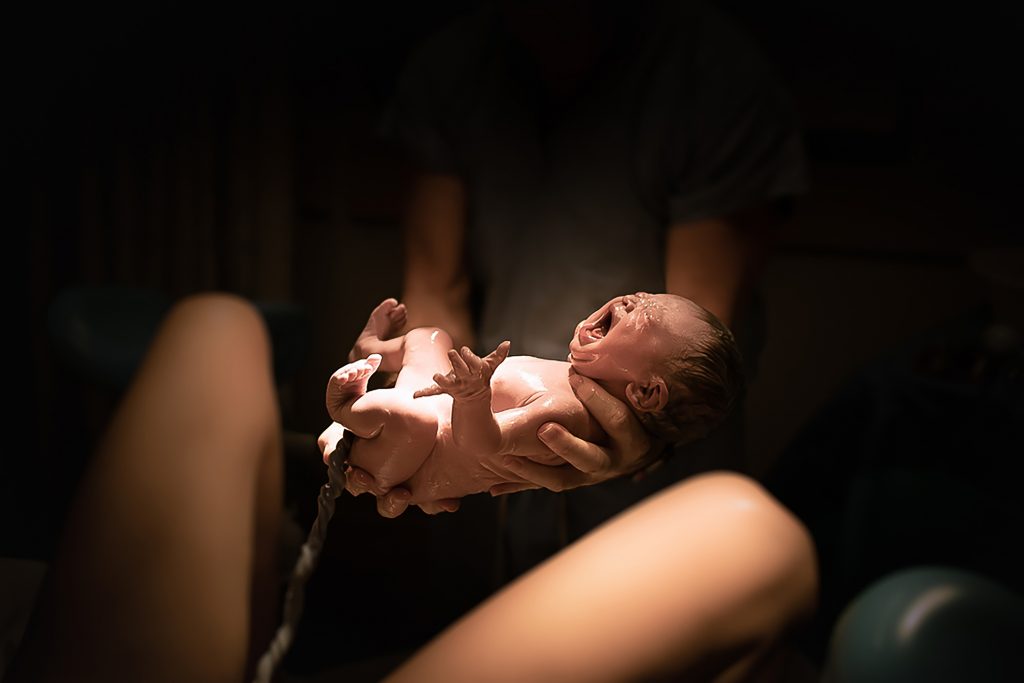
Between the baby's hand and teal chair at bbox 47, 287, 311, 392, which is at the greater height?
the baby's hand

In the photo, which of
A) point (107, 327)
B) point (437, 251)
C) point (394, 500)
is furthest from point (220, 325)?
point (394, 500)

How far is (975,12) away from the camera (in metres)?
0.67

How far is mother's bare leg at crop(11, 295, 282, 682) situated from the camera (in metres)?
0.52

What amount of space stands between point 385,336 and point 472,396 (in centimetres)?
10

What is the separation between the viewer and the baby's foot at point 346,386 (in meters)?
0.34

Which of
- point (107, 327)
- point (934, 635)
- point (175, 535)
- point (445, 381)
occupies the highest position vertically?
point (445, 381)

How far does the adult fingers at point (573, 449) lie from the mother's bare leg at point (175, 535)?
295 mm

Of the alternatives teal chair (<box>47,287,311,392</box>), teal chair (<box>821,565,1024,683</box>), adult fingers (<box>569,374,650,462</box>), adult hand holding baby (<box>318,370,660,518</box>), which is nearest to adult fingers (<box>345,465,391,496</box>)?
adult hand holding baby (<box>318,370,660,518</box>)

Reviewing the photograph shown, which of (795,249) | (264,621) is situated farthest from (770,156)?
(264,621)

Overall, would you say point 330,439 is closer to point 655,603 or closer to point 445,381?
point 445,381

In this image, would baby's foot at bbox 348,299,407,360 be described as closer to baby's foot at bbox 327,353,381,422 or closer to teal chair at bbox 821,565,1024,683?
baby's foot at bbox 327,353,381,422

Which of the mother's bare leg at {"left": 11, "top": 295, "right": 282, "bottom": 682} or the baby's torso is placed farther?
the mother's bare leg at {"left": 11, "top": 295, "right": 282, "bottom": 682}

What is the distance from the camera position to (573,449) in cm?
35

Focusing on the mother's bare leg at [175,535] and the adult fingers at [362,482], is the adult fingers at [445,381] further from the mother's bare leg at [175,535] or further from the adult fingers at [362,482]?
the mother's bare leg at [175,535]
